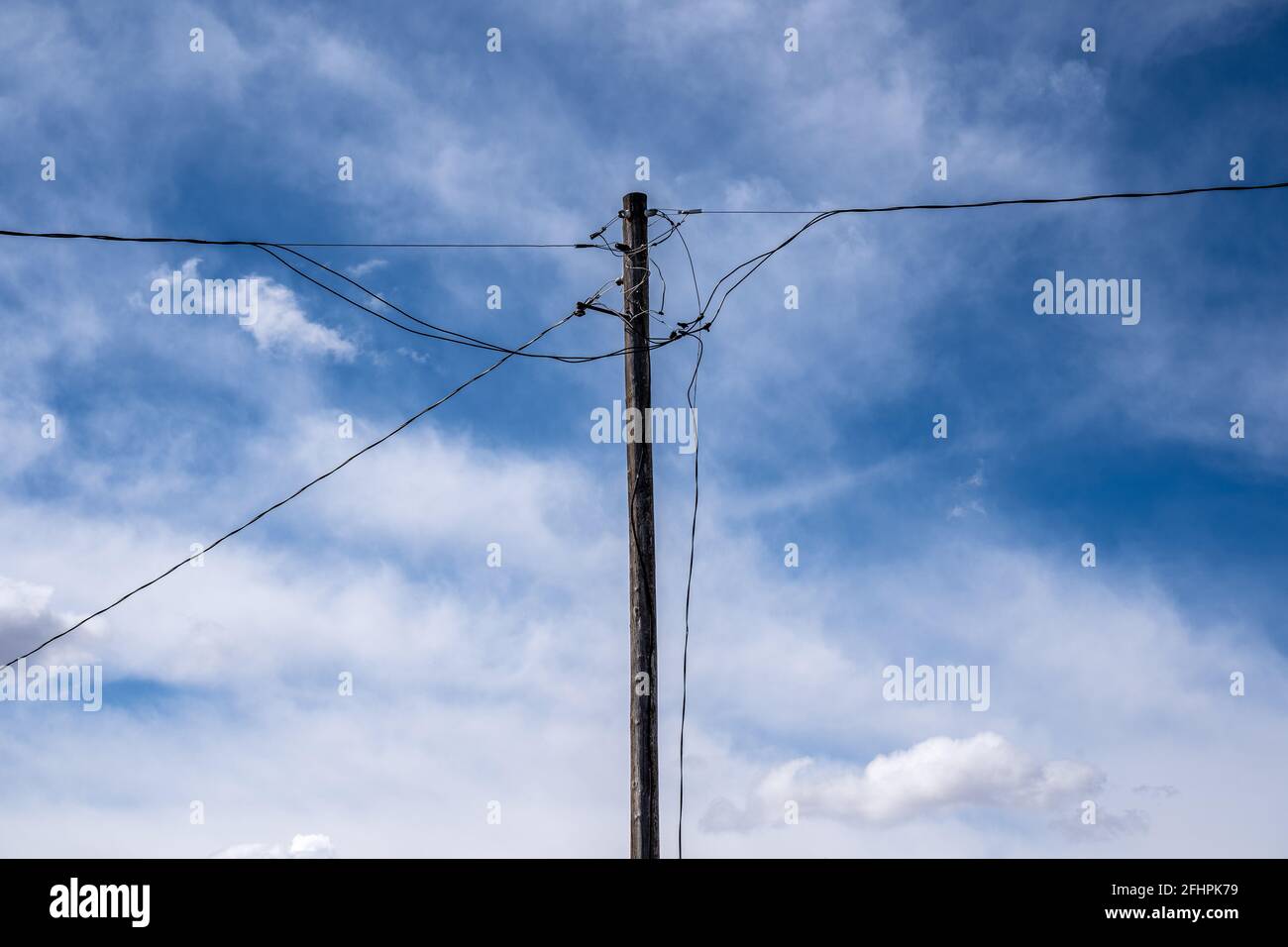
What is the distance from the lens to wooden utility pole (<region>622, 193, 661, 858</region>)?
761cm

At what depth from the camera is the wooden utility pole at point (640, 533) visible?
7613 millimetres

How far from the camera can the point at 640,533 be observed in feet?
26.8
